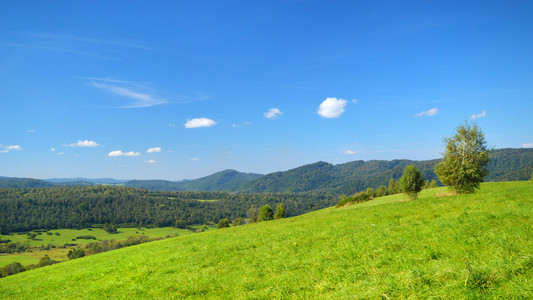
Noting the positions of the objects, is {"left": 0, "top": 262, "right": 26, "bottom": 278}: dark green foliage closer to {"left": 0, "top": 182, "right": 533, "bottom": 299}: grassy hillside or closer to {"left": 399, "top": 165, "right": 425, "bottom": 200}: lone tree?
{"left": 0, "top": 182, "right": 533, "bottom": 299}: grassy hillside

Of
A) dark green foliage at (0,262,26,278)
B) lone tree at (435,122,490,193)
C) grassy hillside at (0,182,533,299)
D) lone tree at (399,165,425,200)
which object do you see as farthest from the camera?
dark green foliage at (0,262,26,278)

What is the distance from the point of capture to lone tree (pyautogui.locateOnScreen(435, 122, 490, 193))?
114 ft

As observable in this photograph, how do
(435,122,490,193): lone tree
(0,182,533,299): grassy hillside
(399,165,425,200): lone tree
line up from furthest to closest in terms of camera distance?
(399,165,425,200): lone tree → (435,122,490,193): lone tree → (0,182,533,299): grassy hillside

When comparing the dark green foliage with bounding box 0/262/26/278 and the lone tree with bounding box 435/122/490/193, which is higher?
the lone tree with bounding box 435/122/490/193

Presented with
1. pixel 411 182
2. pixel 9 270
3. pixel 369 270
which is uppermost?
pixel 411 182

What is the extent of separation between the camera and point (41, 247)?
16362cm

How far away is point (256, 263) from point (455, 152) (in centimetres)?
3797

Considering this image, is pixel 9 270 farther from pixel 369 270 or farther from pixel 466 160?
pixel 466 160

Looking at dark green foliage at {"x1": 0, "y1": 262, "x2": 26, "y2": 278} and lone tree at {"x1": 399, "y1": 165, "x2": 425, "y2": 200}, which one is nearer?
lone tree at {"x1": 399, "y1": 165, "x2": 425, "y2": 200}

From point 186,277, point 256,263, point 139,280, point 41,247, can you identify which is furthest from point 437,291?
point 41,247

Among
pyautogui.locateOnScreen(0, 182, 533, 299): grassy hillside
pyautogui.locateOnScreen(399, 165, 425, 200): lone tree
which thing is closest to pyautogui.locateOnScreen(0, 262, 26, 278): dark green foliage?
pyautogui.locateOnScreen(0, 182, 533, 299): grassy hillside

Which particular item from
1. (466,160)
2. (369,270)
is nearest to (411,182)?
(466,160)

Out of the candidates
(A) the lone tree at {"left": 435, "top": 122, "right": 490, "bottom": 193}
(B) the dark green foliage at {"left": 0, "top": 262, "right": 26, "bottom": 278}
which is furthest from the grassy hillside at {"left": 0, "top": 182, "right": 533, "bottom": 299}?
(B) the dark green foliage at {"left": 0, "top": 262, "right": 26, "bottom": 278}

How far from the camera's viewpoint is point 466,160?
35.3m
